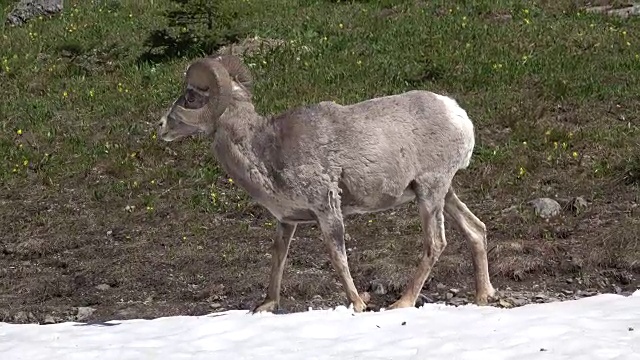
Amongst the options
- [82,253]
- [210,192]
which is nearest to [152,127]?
[210,192]

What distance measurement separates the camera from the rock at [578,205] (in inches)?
551

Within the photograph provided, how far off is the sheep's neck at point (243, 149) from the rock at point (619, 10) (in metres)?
12.6

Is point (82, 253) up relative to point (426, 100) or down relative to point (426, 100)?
down

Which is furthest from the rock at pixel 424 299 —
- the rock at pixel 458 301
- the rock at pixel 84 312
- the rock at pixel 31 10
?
the rock at pixel 31 10

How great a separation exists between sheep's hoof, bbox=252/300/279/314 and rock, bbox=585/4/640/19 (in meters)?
12.5

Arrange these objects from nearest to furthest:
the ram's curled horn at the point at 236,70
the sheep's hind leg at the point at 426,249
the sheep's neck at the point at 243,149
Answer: the sheep's neck at the point at 243,149
the ram's curled horn at the point at 236,70
the sheep's hind leg at the point at 426,249

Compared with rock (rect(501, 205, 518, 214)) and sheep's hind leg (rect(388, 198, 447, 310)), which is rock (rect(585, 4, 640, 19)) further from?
sheep's hind leg (rect(388, 198, 447, 310))

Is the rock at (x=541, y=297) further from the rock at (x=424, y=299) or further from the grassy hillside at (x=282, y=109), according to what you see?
the rock at (x=424, y=299)

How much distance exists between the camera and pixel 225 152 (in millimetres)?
9977

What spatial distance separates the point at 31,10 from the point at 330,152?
1575cm

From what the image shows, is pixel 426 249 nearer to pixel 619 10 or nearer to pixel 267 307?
pixel 267 307

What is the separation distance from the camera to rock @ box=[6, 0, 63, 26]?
2394cm

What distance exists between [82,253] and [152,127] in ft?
12.5

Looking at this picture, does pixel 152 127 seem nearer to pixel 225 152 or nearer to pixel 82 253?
pixel 82 253
